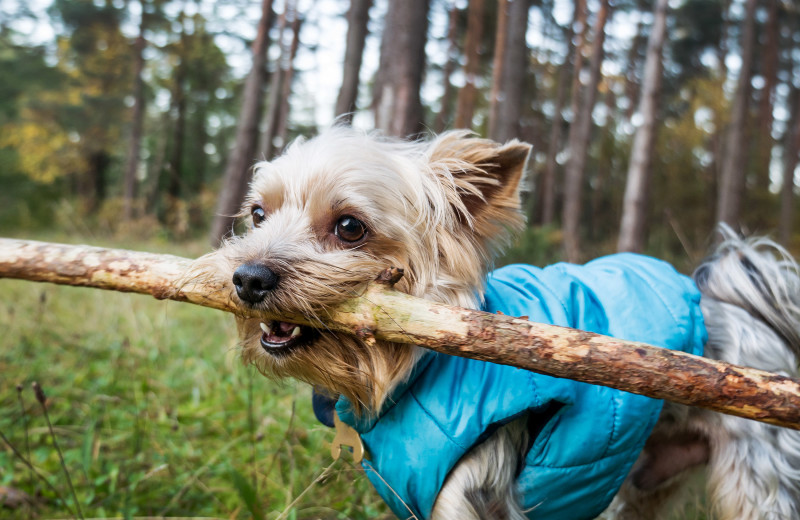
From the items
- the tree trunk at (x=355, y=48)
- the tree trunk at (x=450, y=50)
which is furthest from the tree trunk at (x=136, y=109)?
the tree trunk at (x=355, y=48)

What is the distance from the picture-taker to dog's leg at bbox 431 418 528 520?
243 centimetres

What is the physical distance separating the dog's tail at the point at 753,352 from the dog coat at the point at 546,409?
36 cm

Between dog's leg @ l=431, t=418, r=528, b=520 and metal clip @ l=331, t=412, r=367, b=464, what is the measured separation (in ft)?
1.40

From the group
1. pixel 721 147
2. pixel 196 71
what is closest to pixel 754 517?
pixel 721 147

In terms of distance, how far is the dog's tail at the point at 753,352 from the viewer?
288cm

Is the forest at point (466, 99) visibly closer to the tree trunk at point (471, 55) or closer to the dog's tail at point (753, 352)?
the tree trunk at point (471, 55)

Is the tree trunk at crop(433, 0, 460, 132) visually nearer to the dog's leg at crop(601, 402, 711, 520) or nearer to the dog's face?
the dog's leg at crop(601, 402, 711, 520)

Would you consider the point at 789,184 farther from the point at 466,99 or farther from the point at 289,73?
the point at 289,73

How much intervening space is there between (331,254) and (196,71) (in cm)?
3189

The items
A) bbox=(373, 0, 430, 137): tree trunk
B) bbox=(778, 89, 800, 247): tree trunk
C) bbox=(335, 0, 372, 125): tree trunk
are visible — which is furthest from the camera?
bbox=(778, 89, 800, 247): tree trunk

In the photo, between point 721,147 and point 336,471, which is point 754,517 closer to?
point 336,471

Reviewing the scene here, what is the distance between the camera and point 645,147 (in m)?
11.8

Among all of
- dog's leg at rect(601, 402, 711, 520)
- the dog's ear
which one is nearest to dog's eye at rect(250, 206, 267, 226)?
the dog's ear

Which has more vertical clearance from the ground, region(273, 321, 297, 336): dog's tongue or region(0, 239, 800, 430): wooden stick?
region(0, 239, 800, 430): wooden stick
